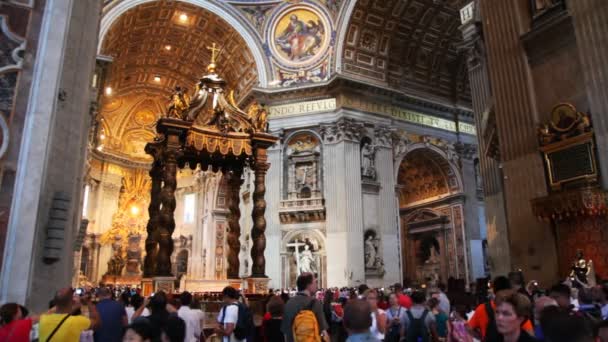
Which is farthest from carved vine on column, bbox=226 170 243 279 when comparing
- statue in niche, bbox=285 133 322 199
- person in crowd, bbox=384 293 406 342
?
person in crowd, bbox=384 293 406 342

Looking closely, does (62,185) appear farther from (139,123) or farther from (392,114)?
(139,123)

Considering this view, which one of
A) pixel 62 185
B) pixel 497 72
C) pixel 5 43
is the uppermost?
pixel 497 72

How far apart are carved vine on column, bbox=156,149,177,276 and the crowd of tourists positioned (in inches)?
181

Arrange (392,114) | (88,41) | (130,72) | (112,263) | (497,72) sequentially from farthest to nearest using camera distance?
(112,263), (130,72), (392,114), (497,72), (88,41)

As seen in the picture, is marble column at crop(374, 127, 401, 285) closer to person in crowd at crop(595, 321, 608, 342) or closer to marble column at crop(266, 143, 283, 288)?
marble column at crop(266, 143, 283, 288)

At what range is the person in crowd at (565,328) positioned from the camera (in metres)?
1.82

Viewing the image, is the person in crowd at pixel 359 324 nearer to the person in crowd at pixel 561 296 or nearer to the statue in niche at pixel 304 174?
the person in crowd at pixel 561 296

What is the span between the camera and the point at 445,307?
513 cm

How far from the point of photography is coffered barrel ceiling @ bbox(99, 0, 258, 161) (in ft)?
65.6

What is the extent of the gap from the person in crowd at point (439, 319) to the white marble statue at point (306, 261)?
1224 cm

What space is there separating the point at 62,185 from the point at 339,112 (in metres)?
12.8

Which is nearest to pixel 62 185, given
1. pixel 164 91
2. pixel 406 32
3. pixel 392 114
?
pixel 392 114

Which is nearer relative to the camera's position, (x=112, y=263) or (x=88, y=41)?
(x=88, y=41)

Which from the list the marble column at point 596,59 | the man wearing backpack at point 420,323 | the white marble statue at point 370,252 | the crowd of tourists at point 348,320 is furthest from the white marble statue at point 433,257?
the man wearing backpack at point 420,323
